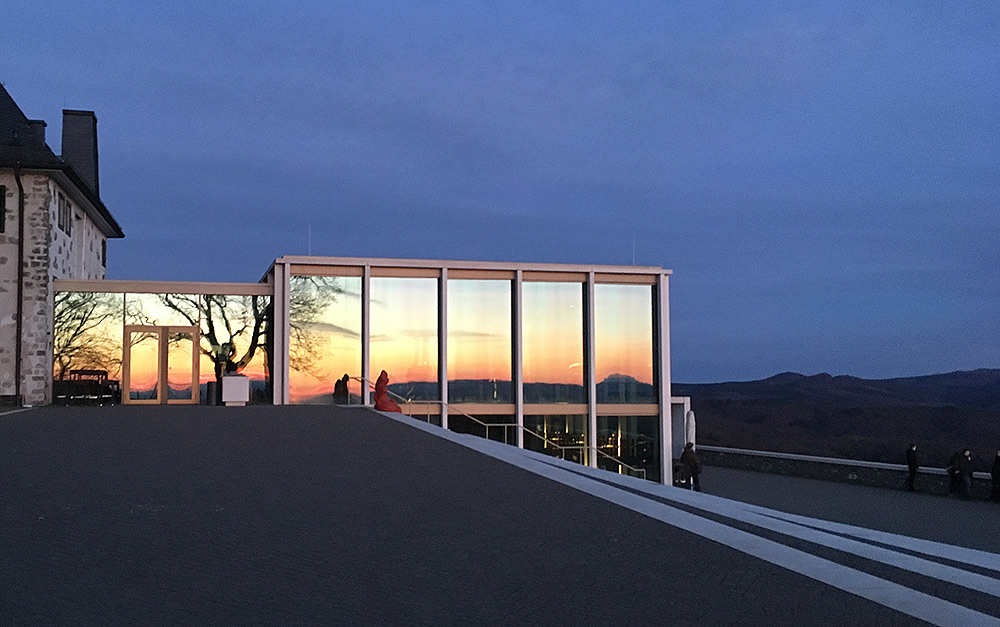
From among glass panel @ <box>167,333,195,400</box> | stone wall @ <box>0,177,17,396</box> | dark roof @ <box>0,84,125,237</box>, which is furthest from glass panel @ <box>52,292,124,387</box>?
dark roof @ <box>0,84,125,237</box>

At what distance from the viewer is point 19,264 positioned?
957 inches

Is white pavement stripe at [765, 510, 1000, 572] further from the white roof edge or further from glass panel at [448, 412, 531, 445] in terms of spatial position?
the white roof edge

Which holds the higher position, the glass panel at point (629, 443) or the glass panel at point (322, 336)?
the glass panel at point (322, 336)

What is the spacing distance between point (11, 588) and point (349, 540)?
2.06 m

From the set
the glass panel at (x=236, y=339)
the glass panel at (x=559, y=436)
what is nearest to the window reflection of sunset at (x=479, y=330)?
the glass panel at (x=559, y=436)

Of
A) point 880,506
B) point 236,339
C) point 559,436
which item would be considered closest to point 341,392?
point 236,339

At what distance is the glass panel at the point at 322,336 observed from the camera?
27.0 metres

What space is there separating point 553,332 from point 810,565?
23.8 meters

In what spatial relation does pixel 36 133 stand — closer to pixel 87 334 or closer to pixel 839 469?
pixel 87 334

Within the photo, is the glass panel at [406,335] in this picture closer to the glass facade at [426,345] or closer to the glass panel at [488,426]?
the glass facade at [426,345]

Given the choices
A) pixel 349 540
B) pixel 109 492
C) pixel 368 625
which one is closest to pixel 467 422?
pixel 109 492

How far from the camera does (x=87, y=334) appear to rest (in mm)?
25797

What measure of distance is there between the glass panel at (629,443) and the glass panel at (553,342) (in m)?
1.25

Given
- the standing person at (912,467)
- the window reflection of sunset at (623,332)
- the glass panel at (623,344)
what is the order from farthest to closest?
the window reflection of sunset at (623,332) → the glass panel at (623,344) → the standing person at (912,467)
